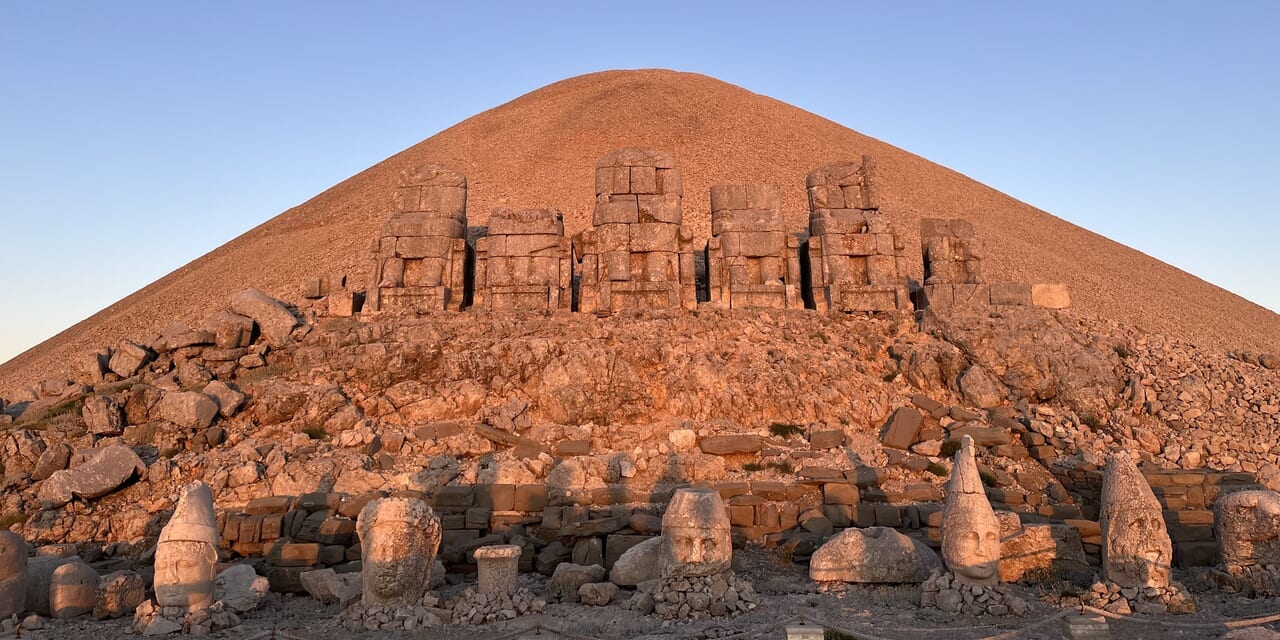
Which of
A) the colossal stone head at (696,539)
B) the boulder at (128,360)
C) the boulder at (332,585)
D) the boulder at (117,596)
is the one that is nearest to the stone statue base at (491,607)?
the boulder at (332,585)

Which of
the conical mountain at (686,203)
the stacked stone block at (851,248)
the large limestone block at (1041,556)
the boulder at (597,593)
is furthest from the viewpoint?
the conical mountain at (686,203)

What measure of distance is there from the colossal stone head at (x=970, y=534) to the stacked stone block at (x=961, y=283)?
24.7 feet

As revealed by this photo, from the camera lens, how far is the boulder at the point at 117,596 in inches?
373

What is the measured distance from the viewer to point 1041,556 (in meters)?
10.0

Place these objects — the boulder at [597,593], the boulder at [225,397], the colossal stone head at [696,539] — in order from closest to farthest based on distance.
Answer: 1. the colossal stone head at [696,539]
2. the boulder at [597,593]
3. the boulder at [225,397]

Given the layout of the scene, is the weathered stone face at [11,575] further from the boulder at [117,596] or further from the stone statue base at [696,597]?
the stone statue base at [696,597]

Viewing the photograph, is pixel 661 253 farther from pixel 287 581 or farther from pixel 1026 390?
pixel 287 581

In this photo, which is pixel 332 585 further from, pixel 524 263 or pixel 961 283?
pixel 961 283

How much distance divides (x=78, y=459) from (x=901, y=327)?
12.6 m

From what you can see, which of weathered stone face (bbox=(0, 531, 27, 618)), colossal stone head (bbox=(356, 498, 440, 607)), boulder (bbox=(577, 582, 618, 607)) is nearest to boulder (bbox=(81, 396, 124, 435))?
weathered stone face (bbox=(0, 531, 27, 618))

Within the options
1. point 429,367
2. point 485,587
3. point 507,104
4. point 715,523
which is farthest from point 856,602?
point 507,104

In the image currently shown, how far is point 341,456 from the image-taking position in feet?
41.6

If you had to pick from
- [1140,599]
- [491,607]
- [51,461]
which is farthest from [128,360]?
[1140,599]

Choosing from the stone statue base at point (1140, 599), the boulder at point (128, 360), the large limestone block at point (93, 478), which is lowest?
the stone statue base at point (1140, 599)
